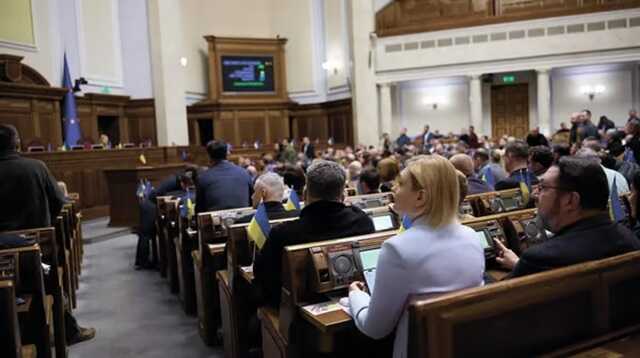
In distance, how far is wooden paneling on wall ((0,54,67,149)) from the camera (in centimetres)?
1042

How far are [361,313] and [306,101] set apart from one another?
1560 centimetres

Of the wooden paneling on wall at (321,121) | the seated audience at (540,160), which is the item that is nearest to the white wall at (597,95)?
the wooden paneling on wall at (321,121)

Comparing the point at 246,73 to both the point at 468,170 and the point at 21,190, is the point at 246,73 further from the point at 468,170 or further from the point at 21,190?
the point at 21,190

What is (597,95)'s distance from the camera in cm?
1515

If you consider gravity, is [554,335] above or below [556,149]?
below

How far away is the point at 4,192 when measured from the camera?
376cm

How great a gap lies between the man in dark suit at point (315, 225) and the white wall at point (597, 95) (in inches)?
567

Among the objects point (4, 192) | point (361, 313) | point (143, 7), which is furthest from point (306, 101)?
point (361, 313)

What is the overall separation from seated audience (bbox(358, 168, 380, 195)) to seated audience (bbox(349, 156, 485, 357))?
2859 millimetres

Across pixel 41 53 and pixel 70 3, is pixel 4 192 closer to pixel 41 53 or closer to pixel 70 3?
pixel 41 53

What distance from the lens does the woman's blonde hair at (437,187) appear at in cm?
192

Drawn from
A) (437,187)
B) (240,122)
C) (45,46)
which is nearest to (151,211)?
(437,187)

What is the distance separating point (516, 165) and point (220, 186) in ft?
8.63

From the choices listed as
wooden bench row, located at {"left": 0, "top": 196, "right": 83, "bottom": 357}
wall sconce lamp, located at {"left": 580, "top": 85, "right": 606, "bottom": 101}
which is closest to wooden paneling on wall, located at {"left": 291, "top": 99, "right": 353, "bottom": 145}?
wall sconce lamp, located at {"left": 580, "top": 85, "right": 606, "bottom": 101}
